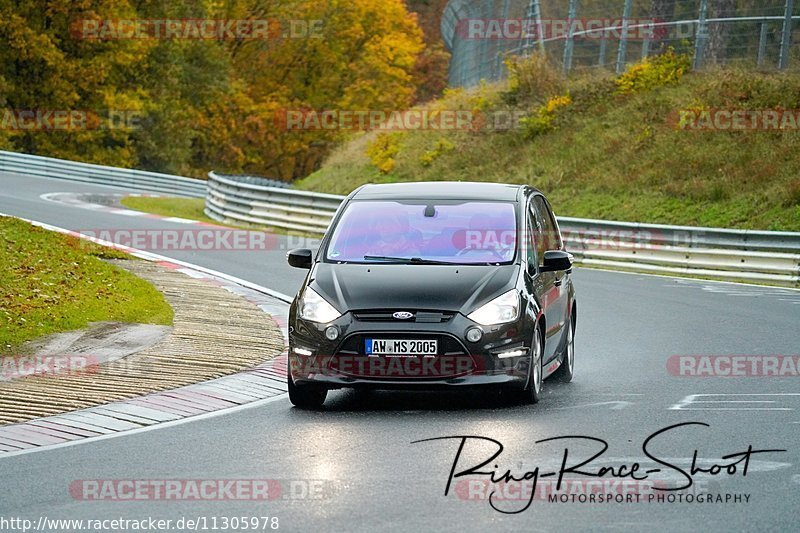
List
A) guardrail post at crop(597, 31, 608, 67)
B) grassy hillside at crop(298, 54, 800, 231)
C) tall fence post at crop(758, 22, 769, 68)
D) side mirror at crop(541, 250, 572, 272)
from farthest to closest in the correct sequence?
guardrail post at crop(597, 31, 608, 67), tall fence post at crop(758, 22, 769, 68), grassy hillside at crop(298, 54, 800, 231), side mirror at crop(541, 250, 572, 272)

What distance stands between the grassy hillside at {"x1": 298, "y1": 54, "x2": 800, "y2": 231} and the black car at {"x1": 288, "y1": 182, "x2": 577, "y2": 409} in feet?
58.3

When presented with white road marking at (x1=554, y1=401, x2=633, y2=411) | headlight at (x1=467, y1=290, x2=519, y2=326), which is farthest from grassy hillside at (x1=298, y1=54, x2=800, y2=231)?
headlight at (x1=467, y1=290, x2=519, y2=326)

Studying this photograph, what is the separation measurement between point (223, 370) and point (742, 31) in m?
25.3

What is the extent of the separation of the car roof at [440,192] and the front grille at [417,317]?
5.67 ft

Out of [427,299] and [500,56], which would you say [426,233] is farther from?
[500,56]

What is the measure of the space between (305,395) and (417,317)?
1.15m

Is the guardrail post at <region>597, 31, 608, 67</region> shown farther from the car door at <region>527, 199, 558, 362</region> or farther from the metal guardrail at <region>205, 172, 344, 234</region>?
the car door at <region>527, 199, 558, 362</region>

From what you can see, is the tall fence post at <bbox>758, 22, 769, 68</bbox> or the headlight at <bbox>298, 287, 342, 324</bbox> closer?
the headlight at <bbox>298, 287, 342, 324</bbox>

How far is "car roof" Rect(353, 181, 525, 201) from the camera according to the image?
12078mm

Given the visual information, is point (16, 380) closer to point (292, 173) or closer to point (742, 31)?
point (742, 31)

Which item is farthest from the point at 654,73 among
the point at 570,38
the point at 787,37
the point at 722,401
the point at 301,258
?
the point at 301,258

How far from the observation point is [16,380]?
11.9m

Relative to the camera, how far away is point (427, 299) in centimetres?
1062

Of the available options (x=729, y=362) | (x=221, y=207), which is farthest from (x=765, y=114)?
(x=729, y=362)
